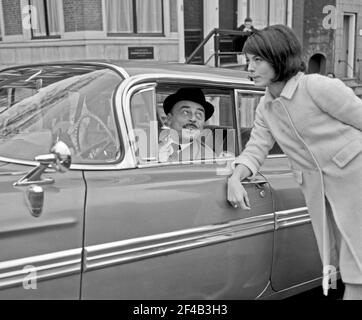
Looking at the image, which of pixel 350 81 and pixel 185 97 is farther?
pixel 350 81

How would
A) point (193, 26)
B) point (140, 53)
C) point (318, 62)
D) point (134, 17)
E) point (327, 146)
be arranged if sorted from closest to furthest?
point (327, 146) < point (140, 53) < point (134, 17) < point (193, 26) < point (318, 62)

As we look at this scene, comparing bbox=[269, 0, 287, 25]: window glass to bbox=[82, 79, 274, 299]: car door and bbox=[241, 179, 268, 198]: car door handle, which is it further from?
bbox=[241, 179, 268, 198]: car door handle

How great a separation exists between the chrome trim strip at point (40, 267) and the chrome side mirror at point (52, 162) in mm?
306

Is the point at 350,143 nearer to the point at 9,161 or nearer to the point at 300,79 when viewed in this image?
the point at 300,79

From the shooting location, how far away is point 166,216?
2148 mm

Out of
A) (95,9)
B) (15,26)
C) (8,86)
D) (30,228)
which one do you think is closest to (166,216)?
(30,228)

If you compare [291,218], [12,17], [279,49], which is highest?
[12,17]

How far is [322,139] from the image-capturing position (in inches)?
85.7

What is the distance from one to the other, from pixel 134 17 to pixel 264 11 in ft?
17.9

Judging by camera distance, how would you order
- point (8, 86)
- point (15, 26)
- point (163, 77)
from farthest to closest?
point (15, 26) → point (8, 86) → point (163, 77)

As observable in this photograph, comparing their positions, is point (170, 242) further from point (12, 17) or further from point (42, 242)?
point (12, 17)

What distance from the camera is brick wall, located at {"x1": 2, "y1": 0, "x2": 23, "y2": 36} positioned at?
1370 centimetres

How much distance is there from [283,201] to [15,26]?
43.1 ft

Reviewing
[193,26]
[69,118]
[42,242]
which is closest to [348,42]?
[193,26]
